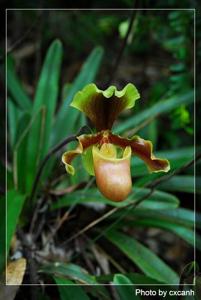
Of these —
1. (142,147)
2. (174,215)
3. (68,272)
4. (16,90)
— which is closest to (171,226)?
(174,215)

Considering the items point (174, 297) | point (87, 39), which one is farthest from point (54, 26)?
point (174, 297)

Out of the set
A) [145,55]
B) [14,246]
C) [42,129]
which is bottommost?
[14,246]

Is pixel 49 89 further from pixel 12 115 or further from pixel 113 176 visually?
pixel 113 176

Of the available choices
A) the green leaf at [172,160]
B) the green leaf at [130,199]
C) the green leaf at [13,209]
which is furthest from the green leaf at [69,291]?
the green leaf at [172,160]

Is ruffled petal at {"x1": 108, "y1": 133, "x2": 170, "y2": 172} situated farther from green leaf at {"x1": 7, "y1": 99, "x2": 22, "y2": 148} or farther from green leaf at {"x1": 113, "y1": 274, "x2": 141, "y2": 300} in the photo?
green leaf at {"x1": 7, "y1": 99, "x2": 22, "y2": 148}

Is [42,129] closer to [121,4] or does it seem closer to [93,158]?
[93,158]

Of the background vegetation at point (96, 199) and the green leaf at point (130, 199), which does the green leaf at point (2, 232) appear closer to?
the background vegetation at point (96, 199)
